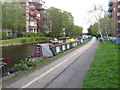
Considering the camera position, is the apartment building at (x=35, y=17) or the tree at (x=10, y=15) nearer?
A: the tree at (x=10, y=15)

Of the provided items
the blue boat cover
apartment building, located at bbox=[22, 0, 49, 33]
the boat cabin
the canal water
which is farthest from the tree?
the boat cabin

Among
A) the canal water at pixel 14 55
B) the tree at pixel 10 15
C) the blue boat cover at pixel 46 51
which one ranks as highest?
the tree at pixel 10 15

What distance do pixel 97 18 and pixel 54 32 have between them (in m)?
26.2

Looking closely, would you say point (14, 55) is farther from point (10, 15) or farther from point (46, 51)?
point (10, 15)

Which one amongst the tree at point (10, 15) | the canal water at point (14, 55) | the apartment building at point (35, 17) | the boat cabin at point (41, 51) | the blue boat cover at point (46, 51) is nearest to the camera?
the boat cabin at point (41, 51)

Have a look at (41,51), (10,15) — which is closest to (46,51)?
(41,51)

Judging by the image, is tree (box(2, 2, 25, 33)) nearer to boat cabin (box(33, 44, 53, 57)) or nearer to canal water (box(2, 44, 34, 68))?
canal water (box(2, 44, 34, 68))

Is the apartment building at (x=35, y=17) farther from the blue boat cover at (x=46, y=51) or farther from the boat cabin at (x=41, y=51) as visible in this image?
the boat cabin at (x=41, y=51)

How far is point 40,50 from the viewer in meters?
14.7

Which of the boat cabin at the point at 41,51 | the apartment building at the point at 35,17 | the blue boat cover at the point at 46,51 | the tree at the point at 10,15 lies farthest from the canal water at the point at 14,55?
the apartment building at the point at 35,17

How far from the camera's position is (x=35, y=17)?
62.7 meters

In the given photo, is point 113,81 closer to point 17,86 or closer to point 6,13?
point 17,86

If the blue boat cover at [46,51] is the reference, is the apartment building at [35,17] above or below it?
A: above

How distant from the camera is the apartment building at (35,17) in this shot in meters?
56.3
